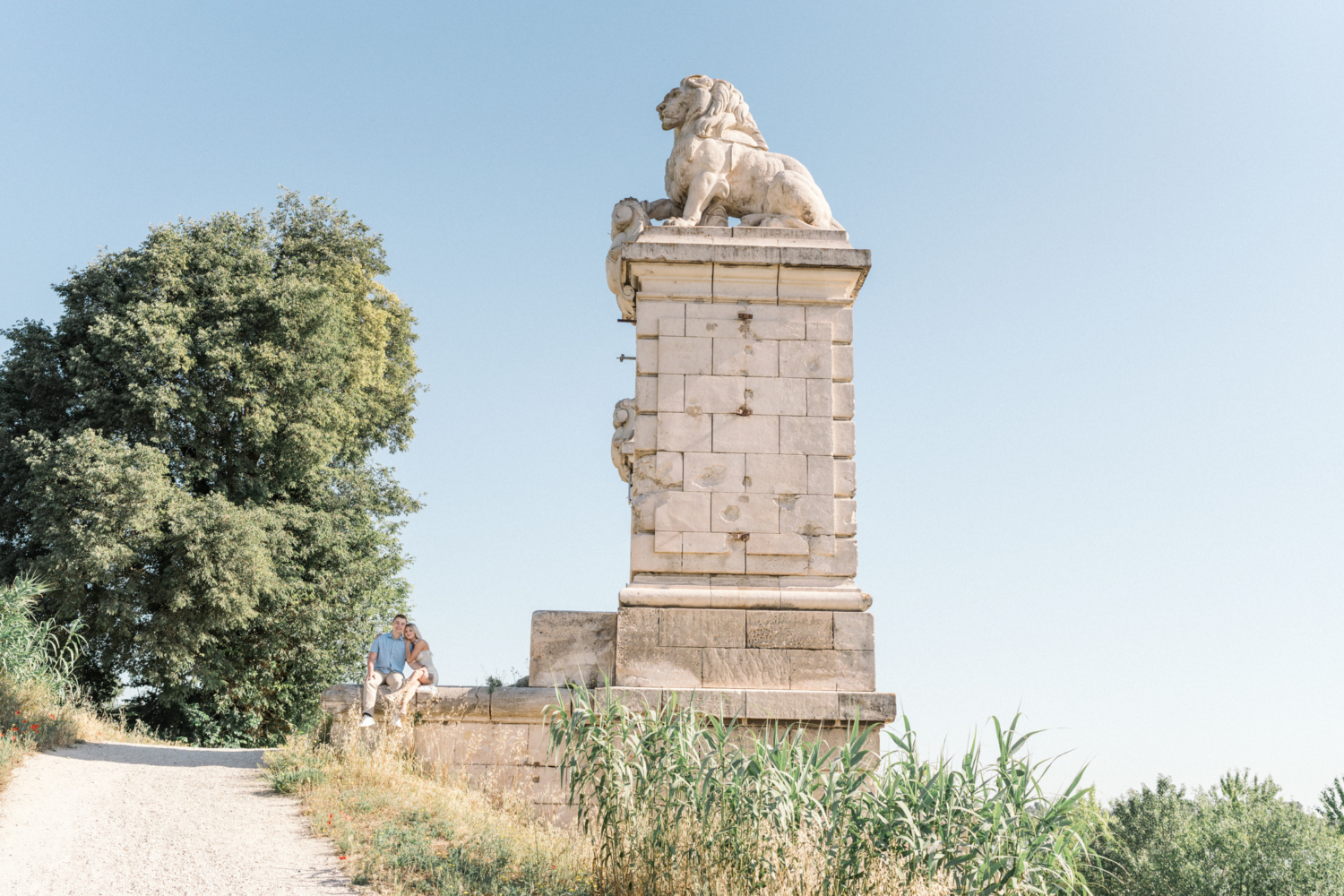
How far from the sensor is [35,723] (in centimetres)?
866

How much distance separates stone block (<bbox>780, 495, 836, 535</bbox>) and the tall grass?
2.64m

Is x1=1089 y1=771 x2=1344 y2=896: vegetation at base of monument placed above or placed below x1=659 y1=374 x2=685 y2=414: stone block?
below

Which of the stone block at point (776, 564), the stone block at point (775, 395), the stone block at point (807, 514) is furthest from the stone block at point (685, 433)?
the stone block at point (776, 564)

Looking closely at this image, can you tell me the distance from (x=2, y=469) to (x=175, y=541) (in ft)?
11.4

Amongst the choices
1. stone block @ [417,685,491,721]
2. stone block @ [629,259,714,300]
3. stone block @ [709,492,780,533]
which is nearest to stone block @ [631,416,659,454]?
stone block @ [709,492,780,533]

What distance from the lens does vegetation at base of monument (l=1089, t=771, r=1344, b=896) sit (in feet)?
45.0

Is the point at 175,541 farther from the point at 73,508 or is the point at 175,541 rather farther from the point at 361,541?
the point at 361,541

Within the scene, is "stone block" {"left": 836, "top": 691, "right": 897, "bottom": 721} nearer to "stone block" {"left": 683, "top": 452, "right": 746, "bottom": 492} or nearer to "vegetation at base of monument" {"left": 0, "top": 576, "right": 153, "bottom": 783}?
"stone block" {"left": 683, "top": 452, "right": 746, "bottom": 492}

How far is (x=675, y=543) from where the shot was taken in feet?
25.7

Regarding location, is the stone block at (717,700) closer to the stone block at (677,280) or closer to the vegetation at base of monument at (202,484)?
the stone block at (677,280)

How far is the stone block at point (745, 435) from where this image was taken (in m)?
8.00

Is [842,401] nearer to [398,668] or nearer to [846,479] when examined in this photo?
[846,479]

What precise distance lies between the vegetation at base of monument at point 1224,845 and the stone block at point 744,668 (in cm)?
761

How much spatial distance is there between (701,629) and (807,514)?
1.15 meters
